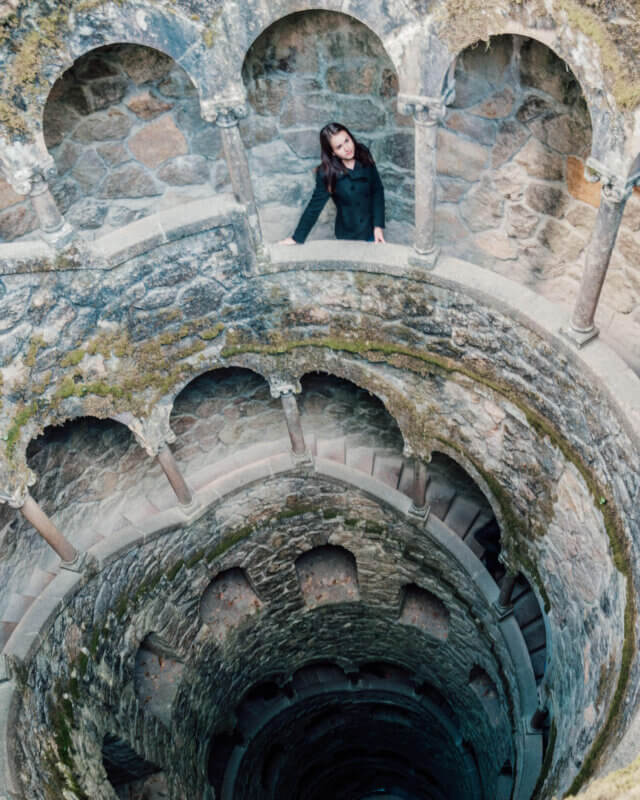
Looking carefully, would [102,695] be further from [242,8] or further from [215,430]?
[242,8]

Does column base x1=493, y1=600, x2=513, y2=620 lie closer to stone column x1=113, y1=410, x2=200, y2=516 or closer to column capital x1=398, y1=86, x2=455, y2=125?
stone column x1=113, y1=410, x2=200, y2=516

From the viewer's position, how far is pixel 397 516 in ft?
31.8

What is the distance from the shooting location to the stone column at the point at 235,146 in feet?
20.5

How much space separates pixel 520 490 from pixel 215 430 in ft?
14.2

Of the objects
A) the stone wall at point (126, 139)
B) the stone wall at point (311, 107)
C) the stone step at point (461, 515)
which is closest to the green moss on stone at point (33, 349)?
the stone wall at point (126, 139)

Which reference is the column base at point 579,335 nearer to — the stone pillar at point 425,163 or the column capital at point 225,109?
the stone pillar at point 425,163

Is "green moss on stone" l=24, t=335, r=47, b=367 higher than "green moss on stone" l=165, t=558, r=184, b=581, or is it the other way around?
"green moss on stone" l=24, t=335, r=47, b=367

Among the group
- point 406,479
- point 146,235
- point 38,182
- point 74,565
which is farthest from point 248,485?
point 38,182

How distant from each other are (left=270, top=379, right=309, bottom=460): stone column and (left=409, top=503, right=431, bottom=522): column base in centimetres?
153

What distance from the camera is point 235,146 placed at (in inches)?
259

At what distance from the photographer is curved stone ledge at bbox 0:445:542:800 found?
7.96m

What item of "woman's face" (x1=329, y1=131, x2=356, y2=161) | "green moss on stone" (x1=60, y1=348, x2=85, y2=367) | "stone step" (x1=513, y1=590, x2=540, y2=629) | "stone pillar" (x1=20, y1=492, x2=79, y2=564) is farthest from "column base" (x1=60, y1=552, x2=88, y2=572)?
"stone step" (x1=513, y1=590, x2=540, y2=629)

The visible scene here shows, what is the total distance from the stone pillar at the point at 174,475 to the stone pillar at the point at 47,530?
1.38m

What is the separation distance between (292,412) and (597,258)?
440 cm
